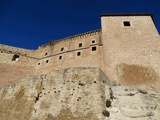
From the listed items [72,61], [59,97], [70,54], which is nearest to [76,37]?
[70,54]

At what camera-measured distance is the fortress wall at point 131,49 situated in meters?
17.1

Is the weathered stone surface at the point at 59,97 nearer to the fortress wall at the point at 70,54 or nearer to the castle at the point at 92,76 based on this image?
the castle at the point at 92,76

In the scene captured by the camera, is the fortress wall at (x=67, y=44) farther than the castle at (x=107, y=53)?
Yes

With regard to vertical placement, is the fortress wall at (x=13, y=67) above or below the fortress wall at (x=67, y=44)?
below

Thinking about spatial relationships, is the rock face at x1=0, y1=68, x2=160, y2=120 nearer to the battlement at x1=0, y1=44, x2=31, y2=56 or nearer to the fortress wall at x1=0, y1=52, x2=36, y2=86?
the fortress wall at x1=0, y1=52, x2=36, y2=86

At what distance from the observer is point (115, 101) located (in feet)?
32.7

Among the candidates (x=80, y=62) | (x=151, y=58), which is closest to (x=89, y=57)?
(x=80, y=62)

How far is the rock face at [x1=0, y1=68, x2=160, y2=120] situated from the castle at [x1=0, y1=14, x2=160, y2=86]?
6.66 m

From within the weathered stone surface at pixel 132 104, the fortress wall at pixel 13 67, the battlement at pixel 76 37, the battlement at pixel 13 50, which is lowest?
the weathered stone surface at pixel 132 104

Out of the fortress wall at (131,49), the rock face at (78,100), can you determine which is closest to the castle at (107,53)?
the fortress wall at (131,49)

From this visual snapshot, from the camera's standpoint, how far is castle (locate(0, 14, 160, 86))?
1761 centimetres

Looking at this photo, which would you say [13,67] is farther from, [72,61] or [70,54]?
[72,61]

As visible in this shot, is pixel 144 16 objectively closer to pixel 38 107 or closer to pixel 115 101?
pixel 115 101

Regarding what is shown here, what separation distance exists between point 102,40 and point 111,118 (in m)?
13.2
